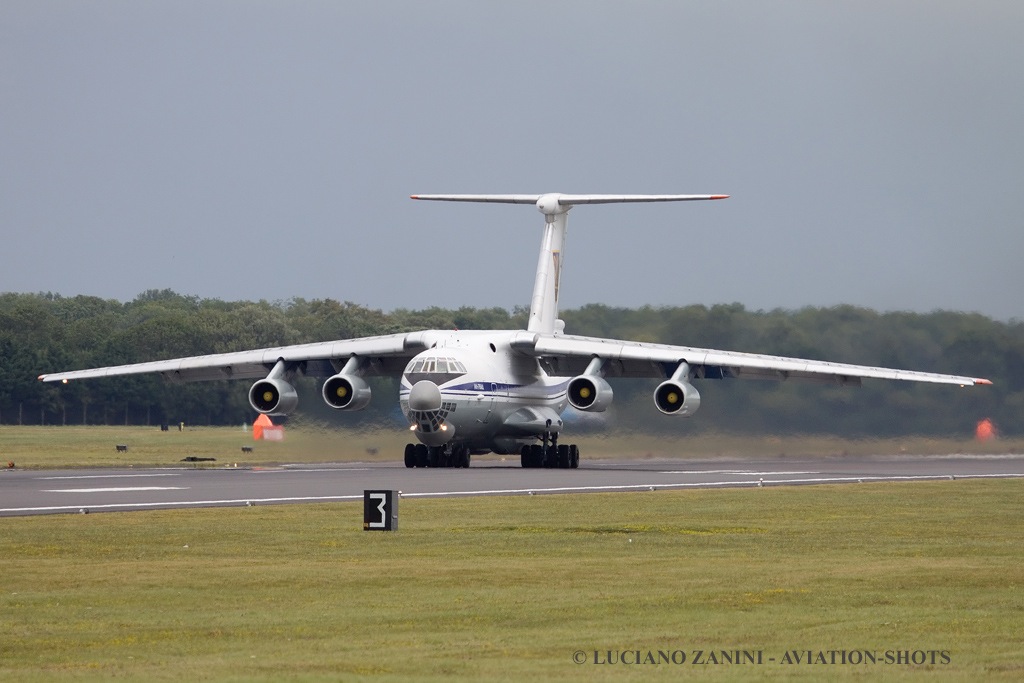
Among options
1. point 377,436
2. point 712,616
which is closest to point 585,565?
point 712,616

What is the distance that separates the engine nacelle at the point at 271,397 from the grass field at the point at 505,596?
52.6ft

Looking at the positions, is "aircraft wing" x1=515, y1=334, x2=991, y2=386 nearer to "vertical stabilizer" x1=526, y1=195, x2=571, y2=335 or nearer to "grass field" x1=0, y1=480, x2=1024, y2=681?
"vertical stabilizer" x1=526, y1=195, x2=571, y2=335

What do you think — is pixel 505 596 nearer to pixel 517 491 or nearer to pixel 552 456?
pixel 517 491

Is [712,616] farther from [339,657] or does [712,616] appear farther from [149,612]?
[149,612]

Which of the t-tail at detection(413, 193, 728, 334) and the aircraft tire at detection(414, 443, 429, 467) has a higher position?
the t-tail at detection(413, 193, 728, 334)

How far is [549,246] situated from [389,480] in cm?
1297

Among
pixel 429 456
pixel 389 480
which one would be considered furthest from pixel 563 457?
pixel 389 480

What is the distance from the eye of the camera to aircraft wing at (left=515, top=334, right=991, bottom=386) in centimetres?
3512

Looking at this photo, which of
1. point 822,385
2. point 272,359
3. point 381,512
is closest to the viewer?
point 381,512

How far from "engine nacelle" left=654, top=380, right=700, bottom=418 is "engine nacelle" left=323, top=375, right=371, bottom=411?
6.45 metres

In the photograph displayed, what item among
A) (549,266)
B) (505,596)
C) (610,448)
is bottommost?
(505,596)

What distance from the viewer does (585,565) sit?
1398 centimetres

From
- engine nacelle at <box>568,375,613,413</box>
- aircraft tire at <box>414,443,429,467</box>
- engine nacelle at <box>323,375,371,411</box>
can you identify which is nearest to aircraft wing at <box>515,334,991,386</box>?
engine nacelle at <box>568,375,613,413</box>

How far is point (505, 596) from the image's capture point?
39.1 ft
